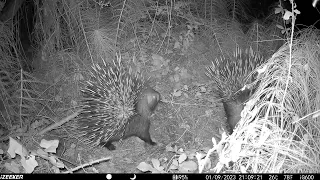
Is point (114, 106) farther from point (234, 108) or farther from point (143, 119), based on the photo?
point (234, 108)

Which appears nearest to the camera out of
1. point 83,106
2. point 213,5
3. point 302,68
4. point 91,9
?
point 302,68

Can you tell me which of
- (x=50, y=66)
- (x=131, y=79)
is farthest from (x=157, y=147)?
(x=50, y=66)

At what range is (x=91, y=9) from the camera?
15.3ft

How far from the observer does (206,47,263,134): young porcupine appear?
3932 mm

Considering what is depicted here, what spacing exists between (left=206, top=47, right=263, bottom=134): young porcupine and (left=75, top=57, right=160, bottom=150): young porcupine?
1010 mm

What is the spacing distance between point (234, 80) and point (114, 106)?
1.69 meters

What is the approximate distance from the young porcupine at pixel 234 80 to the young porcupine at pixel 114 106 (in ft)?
3.31

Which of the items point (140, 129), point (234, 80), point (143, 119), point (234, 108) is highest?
point (234, 80)

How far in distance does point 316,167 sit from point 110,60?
11.0 feet

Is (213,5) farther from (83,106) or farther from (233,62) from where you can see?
(83,106)

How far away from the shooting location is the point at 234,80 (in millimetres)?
Result: 3984

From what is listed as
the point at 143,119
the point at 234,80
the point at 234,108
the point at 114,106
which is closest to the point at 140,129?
the point at 143,119

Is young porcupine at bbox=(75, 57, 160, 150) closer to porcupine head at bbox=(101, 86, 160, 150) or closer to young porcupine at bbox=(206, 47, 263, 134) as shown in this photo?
porcupine head at bbox=(101, 86, 160, 150)

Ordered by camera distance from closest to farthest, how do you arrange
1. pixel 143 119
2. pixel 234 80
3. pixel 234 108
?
1. pixel 234 80
2. pixel 234 108
3. pixel 143 119
